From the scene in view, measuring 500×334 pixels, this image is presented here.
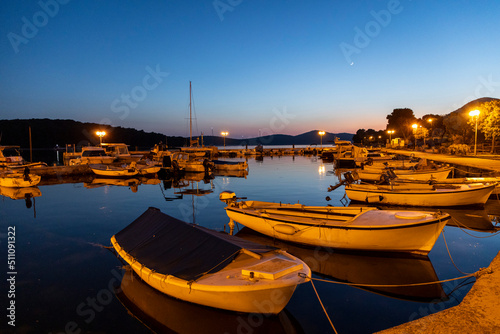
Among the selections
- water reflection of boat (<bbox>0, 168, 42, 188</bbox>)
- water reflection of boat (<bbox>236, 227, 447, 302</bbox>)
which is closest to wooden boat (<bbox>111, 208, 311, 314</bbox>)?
water reflection of boat (<bbox>236, 227, 447, 302</bbox>)

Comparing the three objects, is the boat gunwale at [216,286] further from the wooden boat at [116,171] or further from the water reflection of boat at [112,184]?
the wooden boat at [116,171]

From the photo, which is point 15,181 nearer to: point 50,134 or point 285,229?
point 285,229

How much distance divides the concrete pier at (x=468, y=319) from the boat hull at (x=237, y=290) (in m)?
1.80

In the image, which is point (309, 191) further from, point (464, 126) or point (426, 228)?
point (464, 126)

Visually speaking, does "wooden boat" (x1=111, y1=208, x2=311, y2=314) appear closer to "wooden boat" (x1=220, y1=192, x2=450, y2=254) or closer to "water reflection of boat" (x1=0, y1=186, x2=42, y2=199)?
"wooden boat" (x1=220, y1=192, x2=450, y2=254)

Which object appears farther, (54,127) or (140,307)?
(54,127)

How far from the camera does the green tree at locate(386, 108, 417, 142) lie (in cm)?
10069

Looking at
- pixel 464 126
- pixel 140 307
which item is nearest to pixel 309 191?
pixel 140 307

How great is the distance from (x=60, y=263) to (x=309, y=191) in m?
18.4

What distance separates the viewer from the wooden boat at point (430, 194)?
599 inches

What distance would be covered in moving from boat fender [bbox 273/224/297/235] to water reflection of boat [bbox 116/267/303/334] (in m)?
3.78

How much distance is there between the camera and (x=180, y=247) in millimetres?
7148

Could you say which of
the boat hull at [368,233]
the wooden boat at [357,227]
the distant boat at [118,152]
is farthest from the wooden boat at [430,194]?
the distant boat at [118,152]

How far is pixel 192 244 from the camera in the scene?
709cm
